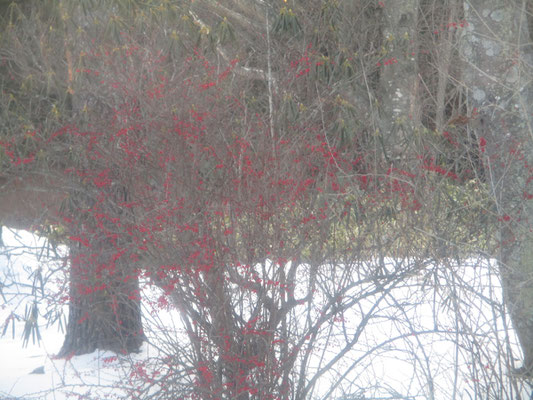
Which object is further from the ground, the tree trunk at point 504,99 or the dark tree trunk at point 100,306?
the tree trunk at point 504,99

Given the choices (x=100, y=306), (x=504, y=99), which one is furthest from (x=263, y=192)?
(x=100, y=306)

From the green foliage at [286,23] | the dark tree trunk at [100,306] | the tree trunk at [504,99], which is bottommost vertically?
the dark tree trunk at [100,306]

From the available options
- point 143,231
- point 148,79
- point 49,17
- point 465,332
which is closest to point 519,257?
point 465,332

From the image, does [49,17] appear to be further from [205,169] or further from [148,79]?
[205,169]

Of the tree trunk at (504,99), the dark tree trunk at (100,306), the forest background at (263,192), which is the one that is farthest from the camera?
the tree trunk at (504,99)

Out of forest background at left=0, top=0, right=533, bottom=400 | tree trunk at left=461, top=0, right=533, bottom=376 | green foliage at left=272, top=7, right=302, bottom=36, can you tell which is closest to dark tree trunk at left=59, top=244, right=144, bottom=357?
forest background at left=0, top=0, right=533, bottom=400

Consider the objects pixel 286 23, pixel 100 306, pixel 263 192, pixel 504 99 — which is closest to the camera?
pixel 263 192

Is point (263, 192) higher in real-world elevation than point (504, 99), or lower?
lower

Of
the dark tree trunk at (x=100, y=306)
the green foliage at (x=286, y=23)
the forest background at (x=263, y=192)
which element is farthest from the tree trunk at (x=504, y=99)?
the dark tree trunk at (x=100, y=306)

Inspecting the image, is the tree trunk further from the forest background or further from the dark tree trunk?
the dark tree trunk

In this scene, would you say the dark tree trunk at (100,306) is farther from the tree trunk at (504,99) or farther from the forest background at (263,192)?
the tree trunk at (504,99)

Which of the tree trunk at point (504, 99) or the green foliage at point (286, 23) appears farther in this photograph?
the green foliage at point (286, 23)

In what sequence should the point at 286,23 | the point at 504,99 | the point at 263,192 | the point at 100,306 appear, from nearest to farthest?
the point at 263,192, the point at 504,99, the point at 286,23, the point at 100,306

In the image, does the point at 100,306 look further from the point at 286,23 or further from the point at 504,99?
the point at 504,99
